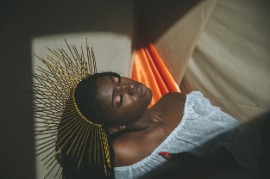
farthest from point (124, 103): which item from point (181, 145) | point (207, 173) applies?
point (207, 173)

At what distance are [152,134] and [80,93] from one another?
378 mm

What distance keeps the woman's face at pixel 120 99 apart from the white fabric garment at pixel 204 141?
0.19 metres

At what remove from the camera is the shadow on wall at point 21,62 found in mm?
999

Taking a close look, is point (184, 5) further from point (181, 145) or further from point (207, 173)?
point (207, 173)

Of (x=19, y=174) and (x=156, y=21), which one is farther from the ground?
(x=156, y=21)

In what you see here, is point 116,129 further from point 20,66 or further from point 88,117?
point 20,66

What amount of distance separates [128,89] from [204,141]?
1.34ft

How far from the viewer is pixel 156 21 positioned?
149 centimetres

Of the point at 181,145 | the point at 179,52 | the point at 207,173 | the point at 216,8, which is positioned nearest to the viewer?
the point at 207,173

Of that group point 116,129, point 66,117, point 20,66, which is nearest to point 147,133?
point 116,129

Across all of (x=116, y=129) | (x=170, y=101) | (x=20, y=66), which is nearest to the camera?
(x=20, y=66)

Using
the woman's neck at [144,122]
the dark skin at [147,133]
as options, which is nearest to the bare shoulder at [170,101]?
the dark skin at [147,133]

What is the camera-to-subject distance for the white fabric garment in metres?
1.10

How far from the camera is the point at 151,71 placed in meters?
1.56
